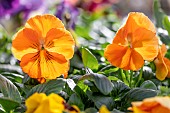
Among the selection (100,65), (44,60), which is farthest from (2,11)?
(44,60)

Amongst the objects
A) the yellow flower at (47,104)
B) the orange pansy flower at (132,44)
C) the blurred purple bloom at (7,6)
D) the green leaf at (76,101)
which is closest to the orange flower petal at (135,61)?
the orange pansy flower at (132,44)

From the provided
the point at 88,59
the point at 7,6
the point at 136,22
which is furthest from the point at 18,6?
the point at 136,22

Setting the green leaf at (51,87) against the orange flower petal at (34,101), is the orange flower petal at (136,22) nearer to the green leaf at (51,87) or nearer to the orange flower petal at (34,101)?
the green leaf at (51,87)

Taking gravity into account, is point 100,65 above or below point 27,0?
below

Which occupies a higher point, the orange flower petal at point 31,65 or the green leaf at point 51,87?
the orange flower petal at point 31,65

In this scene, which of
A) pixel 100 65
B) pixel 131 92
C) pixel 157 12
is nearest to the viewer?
pixel 131 92

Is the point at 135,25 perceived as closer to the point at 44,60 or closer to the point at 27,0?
the point at 44,60
